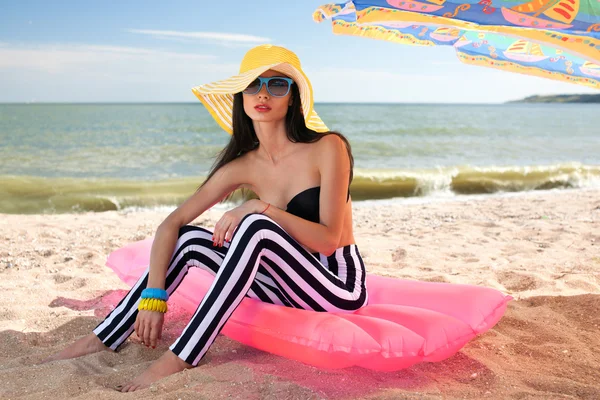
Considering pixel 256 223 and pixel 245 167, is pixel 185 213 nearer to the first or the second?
pixel 245 167

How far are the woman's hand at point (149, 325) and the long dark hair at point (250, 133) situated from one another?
0.60 m

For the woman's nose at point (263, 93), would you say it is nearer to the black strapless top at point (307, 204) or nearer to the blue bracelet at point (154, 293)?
the black strapless top at point (307, 204)

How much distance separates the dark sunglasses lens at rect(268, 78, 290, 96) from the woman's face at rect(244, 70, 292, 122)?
18mm

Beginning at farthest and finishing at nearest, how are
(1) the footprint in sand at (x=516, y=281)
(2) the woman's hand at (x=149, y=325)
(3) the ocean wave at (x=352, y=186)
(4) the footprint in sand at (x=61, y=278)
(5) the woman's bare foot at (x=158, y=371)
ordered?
1. (3) the ocean wave at (x=352, y=186)
2. (4) the footprint in sand at (x=61, y=278)
3. (1) the footprint in sand at (x=516, y=281)
4. (2) the woman's hand at (x=149, y=325)
5. (5) the woman's bare foot at (x=158, y=371)

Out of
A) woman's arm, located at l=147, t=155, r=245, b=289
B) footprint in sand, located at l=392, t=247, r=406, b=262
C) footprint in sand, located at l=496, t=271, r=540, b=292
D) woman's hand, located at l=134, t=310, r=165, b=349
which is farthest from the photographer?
footprint in sand, located at l=392, t=247, r=406, b=262

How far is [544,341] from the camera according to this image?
264 centimetres

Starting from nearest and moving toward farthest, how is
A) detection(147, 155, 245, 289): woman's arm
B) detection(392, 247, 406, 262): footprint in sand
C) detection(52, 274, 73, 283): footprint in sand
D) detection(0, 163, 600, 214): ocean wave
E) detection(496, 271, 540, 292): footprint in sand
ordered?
detection(147, 155, 245, 289): woman's arm → detection(496, 271, 540, 292): footprint in sand → detection(52, 274, 73, 283): footprint in sand → detection(392, 247, 406, 262): footprint in sand → detection(0, 163, 600, 214): ocean wave

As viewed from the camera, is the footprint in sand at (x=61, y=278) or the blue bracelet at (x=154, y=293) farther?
the footprint in sand at (x=61, y=278)

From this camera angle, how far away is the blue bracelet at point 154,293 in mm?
2309

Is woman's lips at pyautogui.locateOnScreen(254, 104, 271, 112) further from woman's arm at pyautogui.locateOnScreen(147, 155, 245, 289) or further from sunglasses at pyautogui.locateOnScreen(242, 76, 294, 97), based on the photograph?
woman's arm at pyautogui.locateOnScreen(147, 155, 245, 289)

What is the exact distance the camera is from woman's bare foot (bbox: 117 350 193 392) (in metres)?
2.09

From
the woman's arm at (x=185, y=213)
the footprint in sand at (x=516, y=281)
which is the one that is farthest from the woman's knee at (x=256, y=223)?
the footprint in sand at (x=516, y=281)

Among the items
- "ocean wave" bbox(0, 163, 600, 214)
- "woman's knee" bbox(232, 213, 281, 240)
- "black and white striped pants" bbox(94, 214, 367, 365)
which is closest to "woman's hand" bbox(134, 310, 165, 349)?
"black and white striped pants" bbox(94, 214, 367, 365)

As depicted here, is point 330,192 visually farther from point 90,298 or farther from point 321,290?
point 90,298
